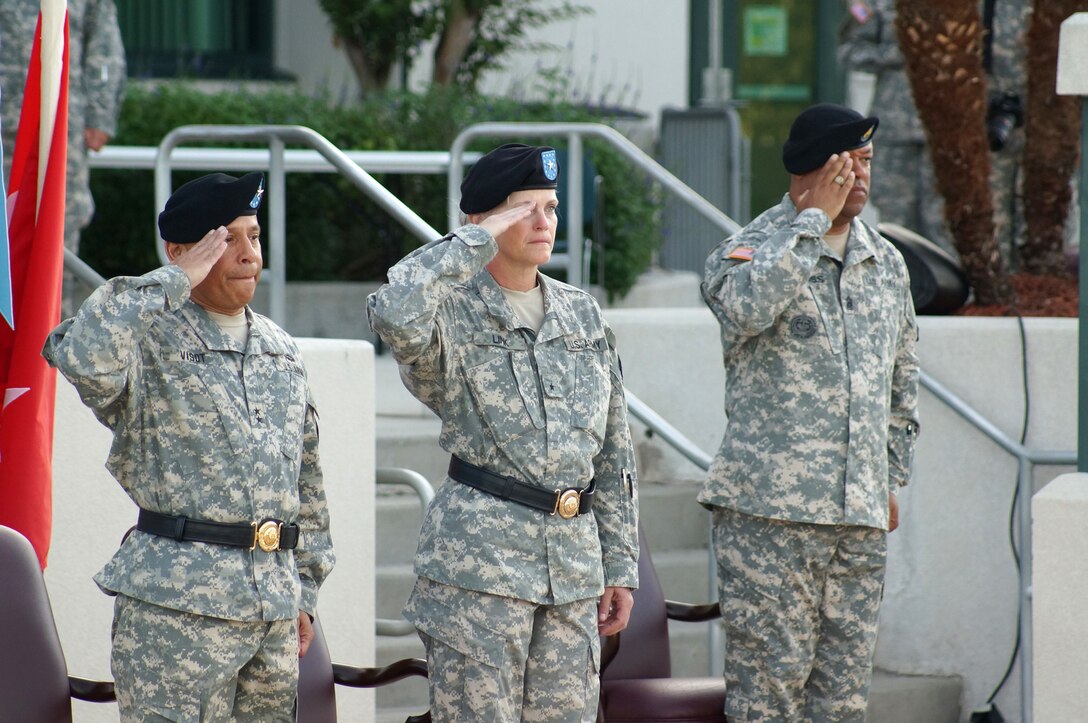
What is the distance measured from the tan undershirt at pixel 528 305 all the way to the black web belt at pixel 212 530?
0.68 meters

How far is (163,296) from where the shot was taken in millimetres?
3119

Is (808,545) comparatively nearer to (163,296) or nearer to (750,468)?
(750,468)

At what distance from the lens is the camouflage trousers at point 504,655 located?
10.9ft

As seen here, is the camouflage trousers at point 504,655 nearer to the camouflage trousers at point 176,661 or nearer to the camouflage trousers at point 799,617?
the camouflage trousers at point 176,661

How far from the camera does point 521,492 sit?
11.1 ft

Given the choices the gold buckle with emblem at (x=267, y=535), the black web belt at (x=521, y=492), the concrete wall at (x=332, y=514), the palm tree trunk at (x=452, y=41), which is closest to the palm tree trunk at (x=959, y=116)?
the concrete wall at (x=332, y=514)

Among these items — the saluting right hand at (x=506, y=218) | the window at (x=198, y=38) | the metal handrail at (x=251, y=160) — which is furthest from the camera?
the window at (x=198, y=38)

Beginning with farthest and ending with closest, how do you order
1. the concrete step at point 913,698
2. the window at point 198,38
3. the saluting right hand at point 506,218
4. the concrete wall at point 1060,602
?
the window at point 198,38 → the concrete step at point 913,698 → the concrete wall at point 1060,602 → the saluting right hand at point 506,218

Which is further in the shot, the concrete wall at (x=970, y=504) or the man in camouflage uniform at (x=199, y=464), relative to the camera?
the concrete wall at (x=970, y=504)

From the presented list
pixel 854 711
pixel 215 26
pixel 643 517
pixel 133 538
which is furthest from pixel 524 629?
pixel 215 26

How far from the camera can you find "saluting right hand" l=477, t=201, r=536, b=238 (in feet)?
11.1

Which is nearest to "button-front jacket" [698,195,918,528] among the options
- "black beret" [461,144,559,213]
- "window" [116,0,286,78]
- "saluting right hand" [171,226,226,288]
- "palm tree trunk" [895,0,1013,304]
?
"black beret" [461,144,559,213]

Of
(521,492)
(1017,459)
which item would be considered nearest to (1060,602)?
(521,492)

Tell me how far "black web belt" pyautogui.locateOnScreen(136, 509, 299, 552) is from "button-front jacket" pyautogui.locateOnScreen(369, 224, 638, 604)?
0.35 meters
